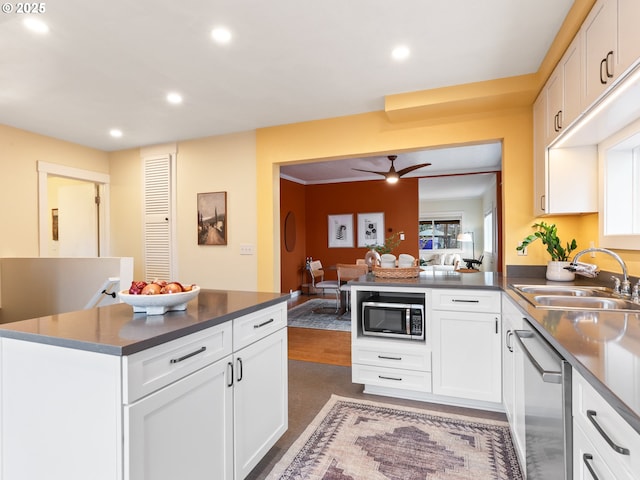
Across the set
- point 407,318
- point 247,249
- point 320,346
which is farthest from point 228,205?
point 407,318

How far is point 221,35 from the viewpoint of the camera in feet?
7.12

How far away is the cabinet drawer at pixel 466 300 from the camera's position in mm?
2346

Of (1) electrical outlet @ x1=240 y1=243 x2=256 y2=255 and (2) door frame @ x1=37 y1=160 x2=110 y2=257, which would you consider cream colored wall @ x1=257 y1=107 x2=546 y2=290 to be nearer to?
(1) electrical outlet @ x1=240 y1=243 x2=256 y2=255

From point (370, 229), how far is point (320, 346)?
404cm

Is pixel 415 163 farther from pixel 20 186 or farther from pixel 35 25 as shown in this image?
pixel 20 186

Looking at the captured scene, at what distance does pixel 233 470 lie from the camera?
4.91ft

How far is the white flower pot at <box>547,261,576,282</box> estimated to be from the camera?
2525 mm

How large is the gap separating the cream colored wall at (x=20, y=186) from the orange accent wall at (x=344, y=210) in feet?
12.5

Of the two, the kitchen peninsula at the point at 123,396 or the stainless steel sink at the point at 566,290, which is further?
the stainless steel sink at the point at 566,290

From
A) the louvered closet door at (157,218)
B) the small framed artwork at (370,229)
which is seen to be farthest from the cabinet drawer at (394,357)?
the small framed artwork at (370,229)

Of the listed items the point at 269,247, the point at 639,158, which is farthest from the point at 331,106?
the point at 639,158

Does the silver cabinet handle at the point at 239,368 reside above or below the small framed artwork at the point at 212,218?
below

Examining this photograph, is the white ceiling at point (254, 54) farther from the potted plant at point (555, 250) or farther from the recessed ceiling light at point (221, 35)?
the potted plant at point (555, 250)

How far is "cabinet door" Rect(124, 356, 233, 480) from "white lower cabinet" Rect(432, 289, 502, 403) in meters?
1.61
